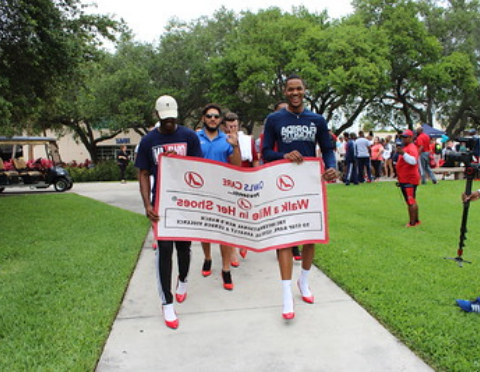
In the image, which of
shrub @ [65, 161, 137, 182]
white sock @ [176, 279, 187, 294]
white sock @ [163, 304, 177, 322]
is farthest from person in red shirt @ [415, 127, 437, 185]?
shrub @ [65, 161, 137, 182]

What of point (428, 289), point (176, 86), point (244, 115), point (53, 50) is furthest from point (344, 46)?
point (428, 289)

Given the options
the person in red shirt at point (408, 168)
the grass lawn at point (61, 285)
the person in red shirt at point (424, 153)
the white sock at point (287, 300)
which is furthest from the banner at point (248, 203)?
the person in red shirt at point (424, 153)

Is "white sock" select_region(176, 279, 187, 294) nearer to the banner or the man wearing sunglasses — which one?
the man wearing sunglasses

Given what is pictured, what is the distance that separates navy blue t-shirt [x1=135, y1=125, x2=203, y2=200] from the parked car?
1332 centimetres

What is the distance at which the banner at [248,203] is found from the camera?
3676 mm

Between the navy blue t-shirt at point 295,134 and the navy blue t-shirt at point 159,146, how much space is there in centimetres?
71

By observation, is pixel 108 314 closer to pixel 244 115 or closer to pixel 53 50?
pixel 53 50

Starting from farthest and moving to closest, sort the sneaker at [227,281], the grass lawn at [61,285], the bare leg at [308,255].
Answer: the sneaker at [227,281] < the bare leg at [308,255] < the grass lawn at [61,285]

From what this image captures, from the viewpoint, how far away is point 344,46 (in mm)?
27234

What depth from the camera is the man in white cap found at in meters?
3.56

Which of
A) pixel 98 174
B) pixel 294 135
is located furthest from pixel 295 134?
pixel 98 174

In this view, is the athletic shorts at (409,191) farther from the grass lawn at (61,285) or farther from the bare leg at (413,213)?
the grass lawn at (61,285)

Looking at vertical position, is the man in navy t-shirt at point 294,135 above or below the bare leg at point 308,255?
above

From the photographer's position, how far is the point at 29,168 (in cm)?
1577
